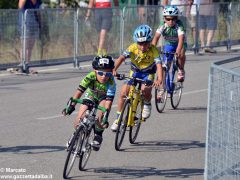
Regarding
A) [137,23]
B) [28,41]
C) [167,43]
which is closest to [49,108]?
[167,43]

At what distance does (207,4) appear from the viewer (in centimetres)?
2523

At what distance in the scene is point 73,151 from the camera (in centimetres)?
973

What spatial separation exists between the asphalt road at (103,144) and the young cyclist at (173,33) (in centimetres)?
101

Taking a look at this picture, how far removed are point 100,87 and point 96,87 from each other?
0.05m

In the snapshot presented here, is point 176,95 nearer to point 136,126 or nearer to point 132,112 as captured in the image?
point 136,126

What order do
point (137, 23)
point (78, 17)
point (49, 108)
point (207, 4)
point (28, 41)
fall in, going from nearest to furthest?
point (49, 108)
point (28, 41)
point (78, 17)
point (137, 23)
point (207, 4)

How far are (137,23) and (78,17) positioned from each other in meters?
2.66

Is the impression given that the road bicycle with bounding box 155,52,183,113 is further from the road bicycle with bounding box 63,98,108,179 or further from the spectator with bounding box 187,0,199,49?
the spectator with bounding box 187,0,199,49

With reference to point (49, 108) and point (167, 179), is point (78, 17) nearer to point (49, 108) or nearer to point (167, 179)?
point (49, 108)

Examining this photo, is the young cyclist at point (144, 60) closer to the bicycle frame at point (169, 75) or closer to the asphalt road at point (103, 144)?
the asphalt road at point (103, 144)

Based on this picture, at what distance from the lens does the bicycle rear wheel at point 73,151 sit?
962 cm

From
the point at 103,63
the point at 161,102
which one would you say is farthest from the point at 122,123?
the point at 161,102

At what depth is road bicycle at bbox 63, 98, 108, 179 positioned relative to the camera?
380 inches

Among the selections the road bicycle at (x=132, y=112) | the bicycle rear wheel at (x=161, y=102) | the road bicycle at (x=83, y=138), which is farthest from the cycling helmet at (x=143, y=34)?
the bicycle rear wheel at (x=161, y=102)
